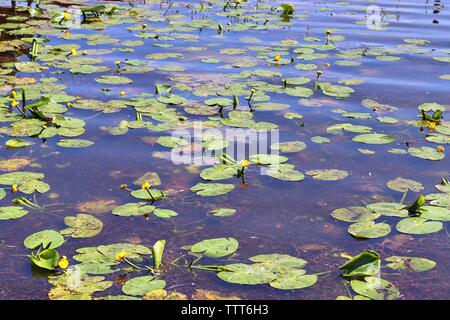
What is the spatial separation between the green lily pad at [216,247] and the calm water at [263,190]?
0.04 meters

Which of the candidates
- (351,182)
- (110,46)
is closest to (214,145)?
(351,182)

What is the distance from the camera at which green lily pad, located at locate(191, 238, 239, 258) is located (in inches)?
114

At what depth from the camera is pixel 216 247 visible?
2.94 m

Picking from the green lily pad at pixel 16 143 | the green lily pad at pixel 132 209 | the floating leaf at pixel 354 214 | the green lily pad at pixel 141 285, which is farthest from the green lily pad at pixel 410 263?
the green lily pad at pixel 16 143

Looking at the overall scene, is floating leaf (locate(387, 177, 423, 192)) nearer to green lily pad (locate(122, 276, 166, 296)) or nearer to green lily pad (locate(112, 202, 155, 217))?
green lily pad (locate(112, 202, 155, 217))

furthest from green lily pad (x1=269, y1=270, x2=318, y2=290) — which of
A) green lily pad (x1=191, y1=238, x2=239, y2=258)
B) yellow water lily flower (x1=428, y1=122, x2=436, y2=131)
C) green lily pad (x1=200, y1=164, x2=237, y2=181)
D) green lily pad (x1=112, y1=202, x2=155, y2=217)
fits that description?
yellow water lily flower (x1=428, y1=122, x2=436, y2=131)

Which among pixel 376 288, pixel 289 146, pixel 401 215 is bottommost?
pixel 376 288

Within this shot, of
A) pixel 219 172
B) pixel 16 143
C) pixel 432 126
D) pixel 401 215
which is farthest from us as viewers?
pixel 432 126

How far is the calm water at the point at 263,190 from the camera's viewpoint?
279 centimetres

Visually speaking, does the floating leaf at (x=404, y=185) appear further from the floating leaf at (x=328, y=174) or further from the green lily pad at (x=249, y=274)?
the green lily pad at (x=249, y=274)

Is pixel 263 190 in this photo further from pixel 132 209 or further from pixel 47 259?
pixel 47 259

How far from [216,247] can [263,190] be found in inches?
27.3

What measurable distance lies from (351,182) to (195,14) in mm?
4781

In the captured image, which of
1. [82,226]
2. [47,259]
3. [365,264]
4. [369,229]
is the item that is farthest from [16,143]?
[365,264]
